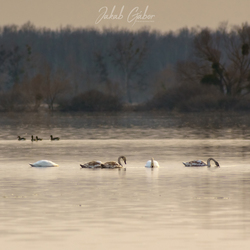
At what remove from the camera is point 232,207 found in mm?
11508

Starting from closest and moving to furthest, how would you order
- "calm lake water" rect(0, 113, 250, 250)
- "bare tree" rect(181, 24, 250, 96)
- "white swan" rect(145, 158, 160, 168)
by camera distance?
"calm lake water" rect(0, 113, 250, 250) < "white swan" rect(145, 158, 160, 168) < "bare tree" rect(181, 24, 250, 96)

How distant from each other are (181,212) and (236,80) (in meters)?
64.0

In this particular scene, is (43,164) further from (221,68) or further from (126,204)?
(221,68)

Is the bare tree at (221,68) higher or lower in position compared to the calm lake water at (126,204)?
higher

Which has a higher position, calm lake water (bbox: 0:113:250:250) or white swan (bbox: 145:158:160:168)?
white swan (bbox: 145:158:160:168)

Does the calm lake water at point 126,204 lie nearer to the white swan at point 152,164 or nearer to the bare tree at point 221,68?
the white swan at point 152,164

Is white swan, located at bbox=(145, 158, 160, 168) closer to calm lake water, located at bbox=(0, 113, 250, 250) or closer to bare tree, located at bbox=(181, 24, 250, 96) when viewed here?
calm lake water, located at bbox=(0, 113, 250, 250)

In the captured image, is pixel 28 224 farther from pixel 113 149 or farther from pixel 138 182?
pixel 113 149

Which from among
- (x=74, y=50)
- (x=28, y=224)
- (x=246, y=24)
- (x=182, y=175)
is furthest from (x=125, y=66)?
(x=28, y=224)

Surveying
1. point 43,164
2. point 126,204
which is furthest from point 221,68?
point 126,204

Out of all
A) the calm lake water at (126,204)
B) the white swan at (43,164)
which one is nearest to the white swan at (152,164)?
the calm lake water at (126,204)

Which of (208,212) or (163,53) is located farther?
(163,53)

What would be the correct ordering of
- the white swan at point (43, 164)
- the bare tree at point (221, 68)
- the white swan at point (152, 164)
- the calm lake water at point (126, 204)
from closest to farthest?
the calm lake water at point (126, 204) → the white swan at point (152, 164) → the white swan at point (43, 164) → the bare tree at point (221, 68)

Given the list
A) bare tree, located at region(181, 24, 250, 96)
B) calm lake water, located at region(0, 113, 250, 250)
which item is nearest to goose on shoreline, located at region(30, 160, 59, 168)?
calm lake water, located at region(0, 113, 250, 250)
